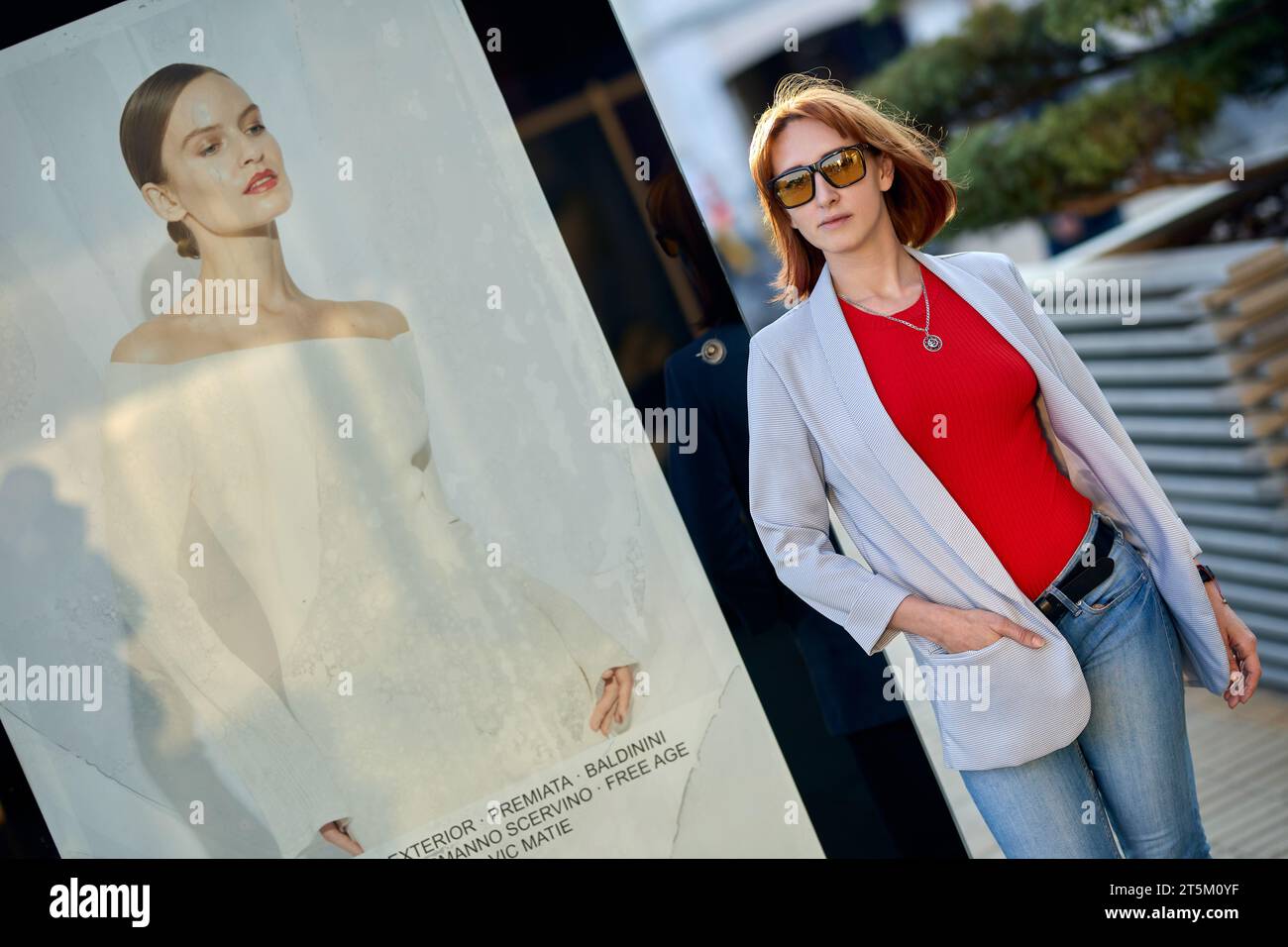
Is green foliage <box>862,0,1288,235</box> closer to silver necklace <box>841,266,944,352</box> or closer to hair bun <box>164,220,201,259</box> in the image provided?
silver necklace <box>841,266,944,352</box>

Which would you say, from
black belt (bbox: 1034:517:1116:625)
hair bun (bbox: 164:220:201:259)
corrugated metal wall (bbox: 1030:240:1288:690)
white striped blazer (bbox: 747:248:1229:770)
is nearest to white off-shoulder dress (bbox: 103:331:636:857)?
hair bun (bbox: 164:220:201:259)

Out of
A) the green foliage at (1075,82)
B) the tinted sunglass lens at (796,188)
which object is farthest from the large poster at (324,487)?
the green foliage at (1075,82)

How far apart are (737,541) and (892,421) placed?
0.68 m

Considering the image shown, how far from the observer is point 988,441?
226 cm

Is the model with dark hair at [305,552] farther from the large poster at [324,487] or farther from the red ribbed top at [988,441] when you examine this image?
the red ribbed top at [988,441]

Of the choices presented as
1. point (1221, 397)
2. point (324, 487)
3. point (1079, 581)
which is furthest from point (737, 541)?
point (1221, 397)

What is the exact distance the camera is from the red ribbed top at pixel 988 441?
2244 millimetres

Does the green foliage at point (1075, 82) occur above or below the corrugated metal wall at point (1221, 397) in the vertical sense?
above

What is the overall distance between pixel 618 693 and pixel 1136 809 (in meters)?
1.11

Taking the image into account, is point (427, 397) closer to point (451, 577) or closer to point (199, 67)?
point (451, 577)

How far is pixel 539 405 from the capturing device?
2807 millimetres

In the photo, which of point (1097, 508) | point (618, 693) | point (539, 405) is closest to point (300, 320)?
point (539, 405)

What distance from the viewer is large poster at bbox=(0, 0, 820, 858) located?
8.84ft
